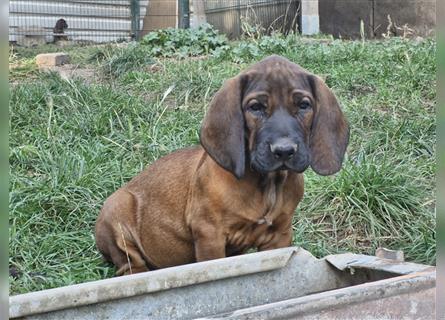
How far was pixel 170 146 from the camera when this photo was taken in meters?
6.22

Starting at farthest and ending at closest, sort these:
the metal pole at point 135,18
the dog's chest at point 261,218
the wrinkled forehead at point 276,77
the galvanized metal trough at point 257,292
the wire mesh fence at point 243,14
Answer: the metal pole at point 135,18
the wire mesh fence at point 243,14
the dog's chest at point 261,218
the wrinkled forehead at point 276,77
the galvanized metal trough at point 257,292

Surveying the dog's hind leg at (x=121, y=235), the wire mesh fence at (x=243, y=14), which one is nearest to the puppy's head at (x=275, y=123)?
the dog's hind leg at (x=121, y=235)

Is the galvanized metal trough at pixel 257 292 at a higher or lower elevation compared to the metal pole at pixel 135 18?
lower

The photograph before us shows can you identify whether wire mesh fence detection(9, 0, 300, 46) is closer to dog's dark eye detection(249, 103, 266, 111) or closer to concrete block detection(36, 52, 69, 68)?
concrete block detection(36, 52, 69, 68)

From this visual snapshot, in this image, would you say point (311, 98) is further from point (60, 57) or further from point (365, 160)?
point (60, 57)

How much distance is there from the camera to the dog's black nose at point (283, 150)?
3078 mm

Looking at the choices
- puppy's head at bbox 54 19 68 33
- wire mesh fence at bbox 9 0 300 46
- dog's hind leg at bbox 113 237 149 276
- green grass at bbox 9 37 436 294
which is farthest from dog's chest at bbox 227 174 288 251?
puppy's head at bbox 54 19 68 33

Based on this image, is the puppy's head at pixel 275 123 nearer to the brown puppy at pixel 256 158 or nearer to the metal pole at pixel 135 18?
the brown puppy at pixel 256 158

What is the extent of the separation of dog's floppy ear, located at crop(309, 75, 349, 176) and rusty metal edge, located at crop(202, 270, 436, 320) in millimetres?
881

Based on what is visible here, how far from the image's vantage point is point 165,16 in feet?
53.5

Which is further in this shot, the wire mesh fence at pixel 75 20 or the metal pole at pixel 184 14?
the wire mesh fence at pixel 75 20

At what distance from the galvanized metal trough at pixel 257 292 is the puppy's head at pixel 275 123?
447 mm

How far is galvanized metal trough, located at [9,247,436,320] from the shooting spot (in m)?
2.37

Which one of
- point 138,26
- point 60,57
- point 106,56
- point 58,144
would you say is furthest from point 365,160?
point 138,26
